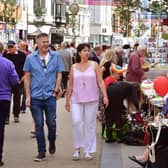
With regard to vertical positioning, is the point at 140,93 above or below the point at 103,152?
above

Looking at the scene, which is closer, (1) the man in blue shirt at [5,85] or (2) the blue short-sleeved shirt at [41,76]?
(1) the man in blue shirt at [5,85]

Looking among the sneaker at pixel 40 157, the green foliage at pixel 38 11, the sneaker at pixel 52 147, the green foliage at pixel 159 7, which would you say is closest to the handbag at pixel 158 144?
the sneaker at pixel 40 157

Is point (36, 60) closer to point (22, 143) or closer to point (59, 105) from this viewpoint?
point (22, 143)

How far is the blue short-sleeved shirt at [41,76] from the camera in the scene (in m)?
9.21

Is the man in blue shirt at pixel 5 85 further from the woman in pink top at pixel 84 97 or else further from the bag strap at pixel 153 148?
the bag strap at pixel 153 148

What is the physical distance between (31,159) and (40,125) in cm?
63

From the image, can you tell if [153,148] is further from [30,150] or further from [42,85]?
[30,150]

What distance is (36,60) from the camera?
9.32 meters

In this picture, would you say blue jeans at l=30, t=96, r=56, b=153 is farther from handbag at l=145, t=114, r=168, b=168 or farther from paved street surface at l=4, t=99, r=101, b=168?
handbag at l=145, t=114, r=168, b=168

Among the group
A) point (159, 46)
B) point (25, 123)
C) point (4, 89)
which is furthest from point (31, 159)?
point (159, 46)

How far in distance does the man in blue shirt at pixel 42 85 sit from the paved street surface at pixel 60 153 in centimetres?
31

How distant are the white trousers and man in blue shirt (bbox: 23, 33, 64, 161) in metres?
0.33

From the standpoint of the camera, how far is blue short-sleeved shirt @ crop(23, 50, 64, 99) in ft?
30.2

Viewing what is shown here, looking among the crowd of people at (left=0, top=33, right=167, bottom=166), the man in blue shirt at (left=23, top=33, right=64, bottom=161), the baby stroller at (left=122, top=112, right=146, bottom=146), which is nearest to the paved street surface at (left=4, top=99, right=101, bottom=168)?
the crowd of people at (left=0, top=33, right=167, bottom=166)
